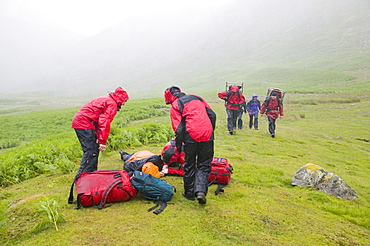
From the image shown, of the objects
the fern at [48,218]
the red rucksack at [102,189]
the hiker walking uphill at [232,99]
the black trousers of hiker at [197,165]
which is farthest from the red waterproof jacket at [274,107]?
the fern at [48,218]

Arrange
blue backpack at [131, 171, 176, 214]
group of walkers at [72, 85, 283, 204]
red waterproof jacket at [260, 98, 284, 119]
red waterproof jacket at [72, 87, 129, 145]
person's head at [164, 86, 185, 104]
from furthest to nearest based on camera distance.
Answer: red waterproof jacket at [260, 98, 284, 119] → red waterproof jacket at [72, 87, 129, 145] → person's head at [164, 86, 185, 104] → group of walkers at [72, 85, 283, 204] → blue backpack at [131, 171, 176, 214]

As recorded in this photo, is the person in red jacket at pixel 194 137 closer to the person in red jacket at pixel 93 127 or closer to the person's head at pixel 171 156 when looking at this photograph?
the person's head at pixel 171 156

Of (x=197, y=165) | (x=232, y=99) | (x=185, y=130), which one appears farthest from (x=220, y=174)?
(x=232, y=99)

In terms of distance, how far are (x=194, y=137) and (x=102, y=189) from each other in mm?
2487

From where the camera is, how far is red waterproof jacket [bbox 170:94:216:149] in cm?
562

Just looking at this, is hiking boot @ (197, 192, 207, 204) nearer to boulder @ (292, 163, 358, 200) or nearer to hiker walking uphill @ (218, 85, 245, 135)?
boulder @ (292, 163, 358, 200)

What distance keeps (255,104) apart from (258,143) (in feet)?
17.3

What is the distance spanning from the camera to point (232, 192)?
6.29m

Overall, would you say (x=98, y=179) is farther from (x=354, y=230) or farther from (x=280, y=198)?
(x=354, y=230)

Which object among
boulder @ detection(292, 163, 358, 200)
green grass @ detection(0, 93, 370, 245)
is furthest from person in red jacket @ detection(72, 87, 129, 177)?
boulder @ detection(292, 163, 358, 200)

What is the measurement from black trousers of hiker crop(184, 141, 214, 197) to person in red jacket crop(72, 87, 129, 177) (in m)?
2.51

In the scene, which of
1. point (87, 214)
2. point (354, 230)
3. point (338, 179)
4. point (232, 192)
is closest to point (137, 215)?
point (87, 214)

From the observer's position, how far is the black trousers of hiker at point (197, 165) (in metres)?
5.72

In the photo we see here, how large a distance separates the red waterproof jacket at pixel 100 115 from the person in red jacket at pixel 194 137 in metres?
2.06
